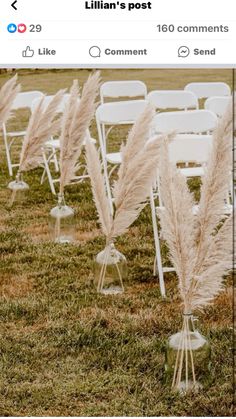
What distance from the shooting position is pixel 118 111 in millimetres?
4750

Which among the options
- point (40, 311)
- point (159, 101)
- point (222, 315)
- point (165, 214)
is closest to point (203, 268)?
point (165, 214)

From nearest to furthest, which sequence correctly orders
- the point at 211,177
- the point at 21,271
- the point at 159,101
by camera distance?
the point at 211,177 → the point at 21,271 → the point at 159,101

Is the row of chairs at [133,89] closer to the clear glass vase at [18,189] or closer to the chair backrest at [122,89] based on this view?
the chair backrest at [122,89]

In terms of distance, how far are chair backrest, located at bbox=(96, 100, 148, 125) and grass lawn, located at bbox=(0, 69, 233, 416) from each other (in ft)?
2.65

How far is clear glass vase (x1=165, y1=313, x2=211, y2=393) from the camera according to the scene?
2330 millimetres

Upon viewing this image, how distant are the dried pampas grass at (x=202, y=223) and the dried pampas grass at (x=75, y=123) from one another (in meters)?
0.76

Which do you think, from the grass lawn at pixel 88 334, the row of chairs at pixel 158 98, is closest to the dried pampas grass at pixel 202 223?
the grass lawn at pixel 88 334

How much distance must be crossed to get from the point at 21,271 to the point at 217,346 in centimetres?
157

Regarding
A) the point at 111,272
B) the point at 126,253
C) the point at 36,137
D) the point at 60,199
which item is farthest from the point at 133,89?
the point at 36,137

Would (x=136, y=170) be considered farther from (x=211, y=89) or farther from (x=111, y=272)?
(x=211, y=89)
